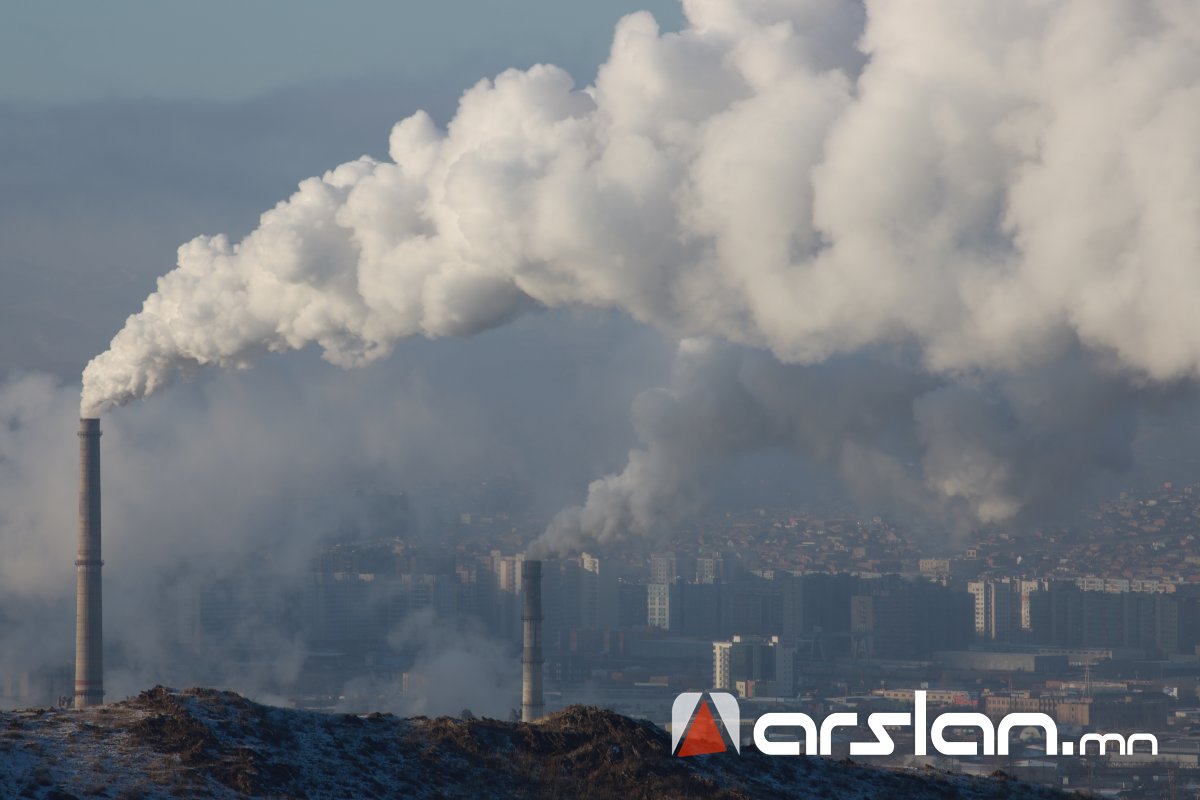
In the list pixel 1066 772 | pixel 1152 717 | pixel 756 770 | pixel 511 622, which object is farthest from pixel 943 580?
pixel 756 770

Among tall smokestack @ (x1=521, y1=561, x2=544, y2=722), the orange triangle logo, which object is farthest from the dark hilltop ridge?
tall smokestack @ (x1=521, y1=561, x2=544, y2=722)

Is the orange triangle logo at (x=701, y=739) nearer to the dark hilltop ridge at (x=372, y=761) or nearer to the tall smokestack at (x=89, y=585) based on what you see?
the dark hilltop ridge at (x=372, y=761)

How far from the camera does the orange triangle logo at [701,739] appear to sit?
38.9 metres

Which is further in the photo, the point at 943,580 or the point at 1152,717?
the point at 943,580

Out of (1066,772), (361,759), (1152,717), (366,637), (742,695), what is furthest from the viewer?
(366,637)

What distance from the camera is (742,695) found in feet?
434

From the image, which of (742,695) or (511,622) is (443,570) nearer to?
(511,622)

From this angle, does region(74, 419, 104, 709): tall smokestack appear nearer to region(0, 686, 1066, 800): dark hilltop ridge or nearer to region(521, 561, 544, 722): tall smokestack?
region(521, 561, 544, 722): tall smokestack

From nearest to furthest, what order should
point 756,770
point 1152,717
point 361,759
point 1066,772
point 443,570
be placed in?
point 361,759 → point 756,770 → point 1066,772 → point 1152,717 → point 443,570

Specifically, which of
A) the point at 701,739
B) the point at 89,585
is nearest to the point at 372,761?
the point at 701,739

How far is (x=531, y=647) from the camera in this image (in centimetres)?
8331

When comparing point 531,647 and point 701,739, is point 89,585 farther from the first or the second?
point 701,739

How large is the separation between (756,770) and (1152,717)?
90.4 metres

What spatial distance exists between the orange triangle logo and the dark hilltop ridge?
1.27 ft
